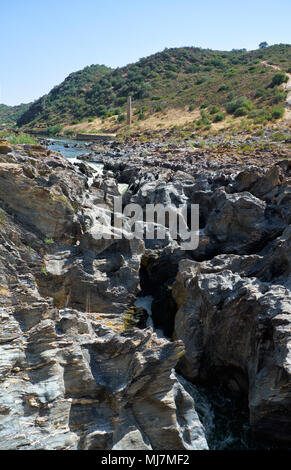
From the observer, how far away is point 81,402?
5809 millimetres

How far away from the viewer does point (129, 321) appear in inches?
424

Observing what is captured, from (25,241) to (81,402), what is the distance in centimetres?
457

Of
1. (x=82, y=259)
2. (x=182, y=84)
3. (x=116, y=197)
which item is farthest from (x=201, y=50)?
(x=82, y=259)

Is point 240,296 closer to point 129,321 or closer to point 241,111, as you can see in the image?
point 129,321

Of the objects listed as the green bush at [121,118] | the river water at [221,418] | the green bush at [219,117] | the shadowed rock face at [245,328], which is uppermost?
the green bush at [121,118]

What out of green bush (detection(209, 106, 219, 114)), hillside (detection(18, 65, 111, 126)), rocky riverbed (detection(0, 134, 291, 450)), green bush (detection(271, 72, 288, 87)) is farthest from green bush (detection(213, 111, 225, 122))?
rocky riverbed (detection(0, 134, 291, 450))

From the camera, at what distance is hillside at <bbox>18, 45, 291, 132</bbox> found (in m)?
57.3

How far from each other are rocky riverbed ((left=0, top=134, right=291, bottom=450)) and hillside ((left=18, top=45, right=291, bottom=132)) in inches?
1533

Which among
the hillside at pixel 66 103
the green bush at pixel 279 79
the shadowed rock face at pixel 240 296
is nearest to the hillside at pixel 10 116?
the hillside at pixel 66 103

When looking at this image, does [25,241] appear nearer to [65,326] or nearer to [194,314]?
[65,326]
